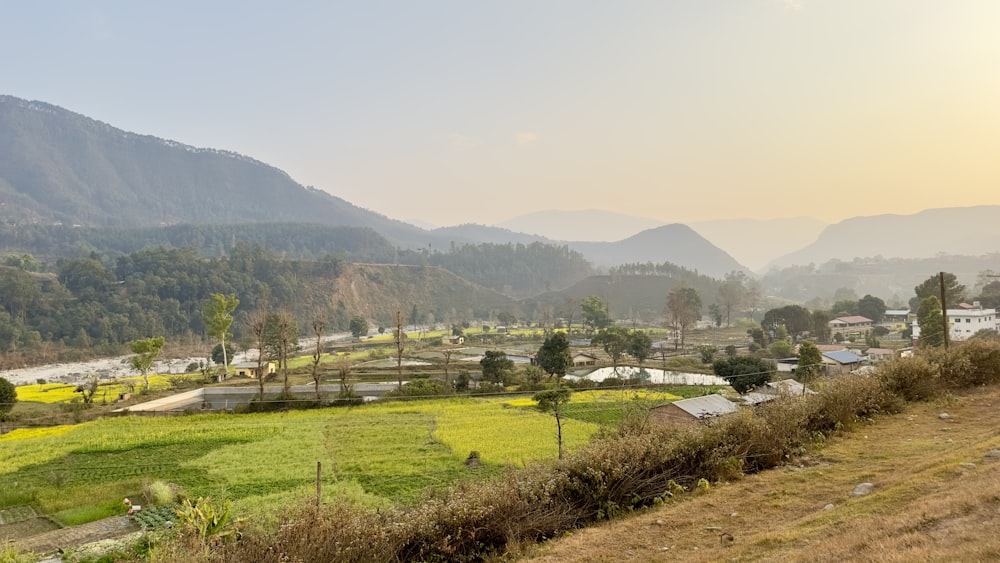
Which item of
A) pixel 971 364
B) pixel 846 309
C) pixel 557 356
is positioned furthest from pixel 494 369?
pixel 846 309

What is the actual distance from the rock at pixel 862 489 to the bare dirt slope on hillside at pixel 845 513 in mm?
74

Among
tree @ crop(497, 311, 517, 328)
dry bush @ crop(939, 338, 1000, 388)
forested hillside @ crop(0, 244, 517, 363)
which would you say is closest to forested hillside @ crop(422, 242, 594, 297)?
forested hillside @ crop(0, 244, 517, 363)

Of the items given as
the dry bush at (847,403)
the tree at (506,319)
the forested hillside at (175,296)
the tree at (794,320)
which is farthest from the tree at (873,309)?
the dry bush at (847,403)

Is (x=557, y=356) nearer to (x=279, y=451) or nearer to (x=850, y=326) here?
(x=279, y=451)

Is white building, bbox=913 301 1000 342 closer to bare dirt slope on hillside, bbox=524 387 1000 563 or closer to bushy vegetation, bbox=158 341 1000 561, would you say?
bare dirt slope on hillside, bbox=524 387 1000 563

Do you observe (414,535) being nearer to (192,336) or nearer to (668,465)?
(668,465)

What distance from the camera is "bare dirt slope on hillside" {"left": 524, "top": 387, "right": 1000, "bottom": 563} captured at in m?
3.85

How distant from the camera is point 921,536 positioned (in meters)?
3.77

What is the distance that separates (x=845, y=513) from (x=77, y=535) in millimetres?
11974

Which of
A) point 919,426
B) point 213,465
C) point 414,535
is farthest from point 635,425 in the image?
point 213,465

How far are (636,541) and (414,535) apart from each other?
2335 millimetres

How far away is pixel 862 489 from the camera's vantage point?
19.7 feet

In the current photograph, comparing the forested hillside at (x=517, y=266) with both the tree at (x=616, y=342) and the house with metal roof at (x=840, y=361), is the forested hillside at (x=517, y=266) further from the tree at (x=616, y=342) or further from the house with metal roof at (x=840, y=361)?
the house with metal roof at (x=840, y=361)

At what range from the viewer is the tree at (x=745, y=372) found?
80.6 feet
